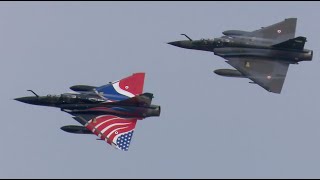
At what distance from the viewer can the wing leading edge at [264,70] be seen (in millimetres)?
97938

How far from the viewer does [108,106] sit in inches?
3789

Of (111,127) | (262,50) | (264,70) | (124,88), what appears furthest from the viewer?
(262,50)

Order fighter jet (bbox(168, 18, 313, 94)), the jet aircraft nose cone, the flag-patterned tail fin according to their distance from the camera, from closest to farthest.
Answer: the jet aircraft nose cone
the flag-patterned tail fin
fighter jet (bbox(168, 18, 313, 94))

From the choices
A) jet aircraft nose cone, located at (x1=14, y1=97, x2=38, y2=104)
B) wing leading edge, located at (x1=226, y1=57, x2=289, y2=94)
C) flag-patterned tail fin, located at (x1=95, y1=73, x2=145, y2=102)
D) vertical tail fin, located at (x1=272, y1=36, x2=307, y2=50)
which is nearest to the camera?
jet aircraft nose cone, located at (x1=14, y1=97, x2=38, y2=104)

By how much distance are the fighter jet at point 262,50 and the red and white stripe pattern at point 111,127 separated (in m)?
10.3

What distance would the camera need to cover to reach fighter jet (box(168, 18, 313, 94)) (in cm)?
9906

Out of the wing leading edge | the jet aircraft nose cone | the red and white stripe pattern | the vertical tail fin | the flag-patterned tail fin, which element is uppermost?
the vertical tail fin

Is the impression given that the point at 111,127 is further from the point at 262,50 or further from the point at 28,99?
the point at 262,50

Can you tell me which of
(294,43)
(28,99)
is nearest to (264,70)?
(294,43)

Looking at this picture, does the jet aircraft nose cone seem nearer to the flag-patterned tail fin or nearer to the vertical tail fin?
the flag-patterned tail fin

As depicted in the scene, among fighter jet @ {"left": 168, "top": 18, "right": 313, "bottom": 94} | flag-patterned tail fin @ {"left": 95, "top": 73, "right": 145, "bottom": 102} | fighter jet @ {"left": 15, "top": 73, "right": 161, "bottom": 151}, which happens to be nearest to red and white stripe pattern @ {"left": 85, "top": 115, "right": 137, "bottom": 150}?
fighter jet @ {"left": 15, "top": 73, "right": 161, "bottom": 151}

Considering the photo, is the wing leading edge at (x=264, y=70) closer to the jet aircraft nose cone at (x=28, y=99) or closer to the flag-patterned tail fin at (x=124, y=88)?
the flag-patterned tail fin at (x=124, y=88)

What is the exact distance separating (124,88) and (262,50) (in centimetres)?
Answer: 1363

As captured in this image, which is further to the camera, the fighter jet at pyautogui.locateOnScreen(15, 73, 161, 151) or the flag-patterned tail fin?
the flag-patterned tail fin
